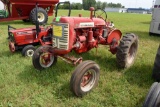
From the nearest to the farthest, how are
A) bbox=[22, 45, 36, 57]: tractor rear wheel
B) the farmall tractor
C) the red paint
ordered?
the farmall tractor → the red paint → bbox=[22, 45, 36, 57]: tractor rear wheel

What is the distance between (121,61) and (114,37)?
1.03 metres

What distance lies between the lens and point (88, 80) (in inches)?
131

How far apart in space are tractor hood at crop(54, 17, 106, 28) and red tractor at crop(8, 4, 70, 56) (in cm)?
167

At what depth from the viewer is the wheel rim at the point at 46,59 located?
3.98m

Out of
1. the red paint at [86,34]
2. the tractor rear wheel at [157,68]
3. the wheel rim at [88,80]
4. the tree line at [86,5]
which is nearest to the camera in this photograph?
the wheel rim at [88,80]

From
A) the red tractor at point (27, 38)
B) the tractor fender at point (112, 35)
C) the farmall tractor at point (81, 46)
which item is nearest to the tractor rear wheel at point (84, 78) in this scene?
the farmall tractor at point (81, 46)

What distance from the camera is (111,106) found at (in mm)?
2906

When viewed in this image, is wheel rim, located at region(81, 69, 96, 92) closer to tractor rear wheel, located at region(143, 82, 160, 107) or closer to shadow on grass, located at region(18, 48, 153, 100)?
shadow on grass, located at region(18, 48, 153, 100)

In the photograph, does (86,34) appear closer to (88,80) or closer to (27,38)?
(88,80)

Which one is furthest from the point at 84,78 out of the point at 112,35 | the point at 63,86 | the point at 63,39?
the point at 112,35

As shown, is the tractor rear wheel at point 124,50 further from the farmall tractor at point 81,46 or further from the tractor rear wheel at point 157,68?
the tractor rear wheel at point 157,68

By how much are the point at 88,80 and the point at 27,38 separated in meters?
2.79

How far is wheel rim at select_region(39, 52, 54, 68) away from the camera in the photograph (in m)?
3.98

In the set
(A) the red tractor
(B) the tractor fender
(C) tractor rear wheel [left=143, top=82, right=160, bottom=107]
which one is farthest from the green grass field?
(C) tractor rear wheel [left=143, top=82, right=160, bottom=107]
